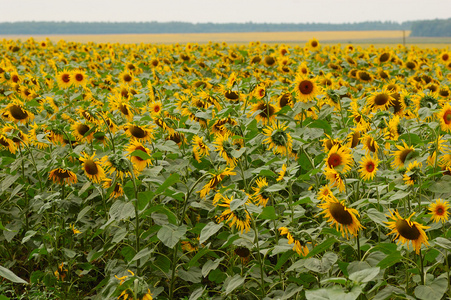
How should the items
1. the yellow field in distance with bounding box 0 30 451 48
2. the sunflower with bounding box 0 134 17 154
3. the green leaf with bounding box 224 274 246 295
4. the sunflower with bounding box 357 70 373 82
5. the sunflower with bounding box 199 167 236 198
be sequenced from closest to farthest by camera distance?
1. the green leaf with bounding box 224 274 246 295
2. the sunflower with bounding box 199 167 236 198
3. the sunflower with bounding box 0 134 17 154
4. the sunflower with bounding box 357 70 373 82
5. the yellow field in distance with bounding box 0 30 451 48

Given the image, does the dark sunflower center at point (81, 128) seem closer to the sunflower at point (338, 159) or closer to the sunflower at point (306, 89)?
the sunflower at point (306, 89)

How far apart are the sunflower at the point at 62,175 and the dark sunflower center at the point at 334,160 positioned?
177cm

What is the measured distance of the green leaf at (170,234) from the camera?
2.91 m

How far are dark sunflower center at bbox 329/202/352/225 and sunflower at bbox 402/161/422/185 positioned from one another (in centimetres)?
42

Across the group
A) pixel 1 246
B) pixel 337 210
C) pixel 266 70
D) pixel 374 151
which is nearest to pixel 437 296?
pixel 337 210

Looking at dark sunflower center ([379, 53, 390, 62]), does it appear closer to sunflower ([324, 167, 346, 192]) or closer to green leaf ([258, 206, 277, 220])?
sunflower ([324, 167, 346, 192])

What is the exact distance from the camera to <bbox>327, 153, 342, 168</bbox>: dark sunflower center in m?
2.97

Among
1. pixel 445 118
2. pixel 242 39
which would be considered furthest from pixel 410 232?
pixel 242 39

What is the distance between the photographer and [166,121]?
13.2ft

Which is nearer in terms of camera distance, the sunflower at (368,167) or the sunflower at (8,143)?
the sunflower at (368,167)

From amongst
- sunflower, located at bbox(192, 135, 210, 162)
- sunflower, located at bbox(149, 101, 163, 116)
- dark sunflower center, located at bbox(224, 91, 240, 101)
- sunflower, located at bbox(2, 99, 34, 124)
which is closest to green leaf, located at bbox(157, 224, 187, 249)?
sunflower, located at bbox(192, 135, 210, 162)

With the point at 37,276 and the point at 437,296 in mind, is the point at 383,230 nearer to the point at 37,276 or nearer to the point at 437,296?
the point at 437,296

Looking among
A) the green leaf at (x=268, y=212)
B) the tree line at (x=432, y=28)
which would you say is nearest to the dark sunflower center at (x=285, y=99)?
the green leaf at (x=268, y=212)

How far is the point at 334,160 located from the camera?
2.98 metres
